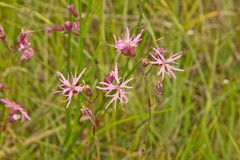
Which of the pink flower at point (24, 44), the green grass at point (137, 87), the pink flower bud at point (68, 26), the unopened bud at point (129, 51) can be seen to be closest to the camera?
the unopened bud at point (129, 51)

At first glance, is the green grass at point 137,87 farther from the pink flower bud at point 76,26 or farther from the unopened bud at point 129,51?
the unopened bud at point 129,51

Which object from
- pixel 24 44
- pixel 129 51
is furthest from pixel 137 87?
pixel 129 51

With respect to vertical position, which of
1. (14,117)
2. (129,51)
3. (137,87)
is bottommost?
(14,117)

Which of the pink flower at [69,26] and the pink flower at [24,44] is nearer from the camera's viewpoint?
the pink flower at [69,26]

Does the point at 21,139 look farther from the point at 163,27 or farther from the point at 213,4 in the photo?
the point at 213,4

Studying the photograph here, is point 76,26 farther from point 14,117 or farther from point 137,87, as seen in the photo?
point 137,87

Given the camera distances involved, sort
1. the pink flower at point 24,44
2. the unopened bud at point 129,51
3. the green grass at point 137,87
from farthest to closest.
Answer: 1. the green grass at point 137,87
2. the pink flower at point 24,44
3. the unopened bud at point 129,51

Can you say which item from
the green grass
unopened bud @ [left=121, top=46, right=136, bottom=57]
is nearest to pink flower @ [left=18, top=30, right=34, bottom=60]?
the green grass

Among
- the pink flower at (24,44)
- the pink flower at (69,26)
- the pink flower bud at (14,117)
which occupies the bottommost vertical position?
the pink flower bud at (14,117)

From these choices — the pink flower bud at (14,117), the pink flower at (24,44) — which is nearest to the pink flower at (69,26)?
the pink flower at (24,44)
